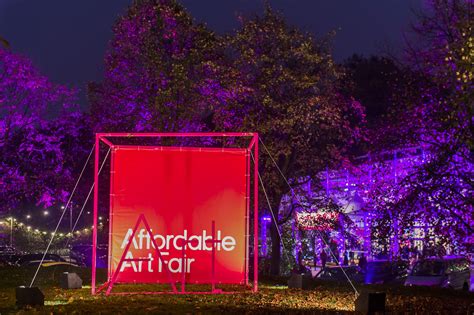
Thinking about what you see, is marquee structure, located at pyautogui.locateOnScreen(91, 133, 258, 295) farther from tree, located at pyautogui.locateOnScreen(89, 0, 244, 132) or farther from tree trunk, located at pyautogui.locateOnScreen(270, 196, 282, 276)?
tree trunk, located at pyautogui.locateOnScreen(270, 196, 282, 276)

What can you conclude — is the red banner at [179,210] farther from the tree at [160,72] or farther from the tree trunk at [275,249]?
the tree trunk at [275,249]

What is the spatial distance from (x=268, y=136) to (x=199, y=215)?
32.3ft

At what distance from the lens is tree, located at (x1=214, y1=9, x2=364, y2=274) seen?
24.6 metres

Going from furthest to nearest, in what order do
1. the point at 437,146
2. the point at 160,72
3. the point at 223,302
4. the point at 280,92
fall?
the point at 160,72, the point at 280,92, the point at 437,146, the point at 223,302

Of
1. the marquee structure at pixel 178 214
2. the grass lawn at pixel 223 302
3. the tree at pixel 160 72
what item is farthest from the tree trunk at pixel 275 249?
the marquee structure at pixel 178 214

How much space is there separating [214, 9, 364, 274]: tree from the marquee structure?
854 cm

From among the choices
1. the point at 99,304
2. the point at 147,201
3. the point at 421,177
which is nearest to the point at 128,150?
the point at 147,201

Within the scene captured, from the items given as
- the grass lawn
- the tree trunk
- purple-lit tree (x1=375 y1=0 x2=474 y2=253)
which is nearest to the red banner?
the grass lawn

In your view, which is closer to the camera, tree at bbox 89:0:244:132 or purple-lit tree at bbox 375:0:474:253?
purple-lit tree at bbox 375:0:474:253

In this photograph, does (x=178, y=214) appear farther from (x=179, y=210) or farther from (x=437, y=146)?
(x=437, y=146)

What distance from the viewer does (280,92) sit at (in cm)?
2500

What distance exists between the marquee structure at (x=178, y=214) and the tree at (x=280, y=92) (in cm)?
854

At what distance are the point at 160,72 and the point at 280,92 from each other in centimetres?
506

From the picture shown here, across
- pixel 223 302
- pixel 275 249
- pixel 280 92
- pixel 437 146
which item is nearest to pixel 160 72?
pixel 280 92
